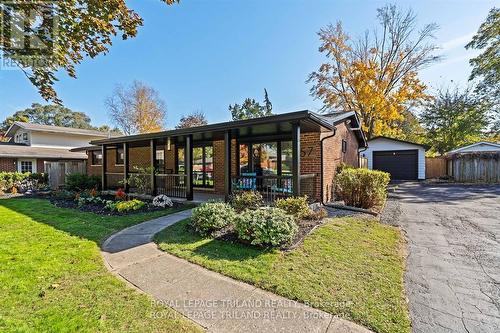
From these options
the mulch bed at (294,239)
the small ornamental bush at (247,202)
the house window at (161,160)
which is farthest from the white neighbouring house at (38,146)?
the mulch bed at (294,239)

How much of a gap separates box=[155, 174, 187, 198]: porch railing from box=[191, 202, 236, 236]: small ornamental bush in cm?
413

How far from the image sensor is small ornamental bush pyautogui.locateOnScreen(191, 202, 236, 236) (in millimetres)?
5562

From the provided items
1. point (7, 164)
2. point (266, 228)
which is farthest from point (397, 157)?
point (7, 164)

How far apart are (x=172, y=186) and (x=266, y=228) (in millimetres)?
7834

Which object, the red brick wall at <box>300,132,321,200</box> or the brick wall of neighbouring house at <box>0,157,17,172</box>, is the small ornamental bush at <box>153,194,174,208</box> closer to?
the red brick wall at <box>300,132,321,200</box>

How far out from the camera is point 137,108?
31.3 metres

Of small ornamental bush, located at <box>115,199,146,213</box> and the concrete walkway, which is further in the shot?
small ornamental bush, located at <box>115,199,146,213</box>

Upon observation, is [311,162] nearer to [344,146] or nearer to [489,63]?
[344,146]

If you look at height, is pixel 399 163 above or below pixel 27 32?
below

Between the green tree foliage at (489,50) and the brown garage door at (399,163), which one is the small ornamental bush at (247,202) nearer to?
the brown garage door at (399,163)

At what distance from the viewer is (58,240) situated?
530cm

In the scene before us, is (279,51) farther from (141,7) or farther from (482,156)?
(482,156)

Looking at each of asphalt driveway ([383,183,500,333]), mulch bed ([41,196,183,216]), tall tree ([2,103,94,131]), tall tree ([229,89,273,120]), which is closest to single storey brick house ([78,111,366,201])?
mulch bed ([41,196,183,216])

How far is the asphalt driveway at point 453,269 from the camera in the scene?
9.15ft
